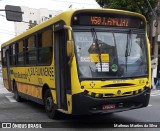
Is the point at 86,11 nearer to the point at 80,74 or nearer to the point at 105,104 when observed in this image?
the point at 80,74

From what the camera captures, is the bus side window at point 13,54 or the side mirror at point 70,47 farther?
the bus side window at point 13,54

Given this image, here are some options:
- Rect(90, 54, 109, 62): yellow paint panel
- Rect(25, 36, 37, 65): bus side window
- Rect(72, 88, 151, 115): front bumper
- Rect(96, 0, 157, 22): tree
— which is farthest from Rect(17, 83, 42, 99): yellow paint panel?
Rect(96, 0, 157, 22): tree

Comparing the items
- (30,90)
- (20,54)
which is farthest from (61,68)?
(20,54)

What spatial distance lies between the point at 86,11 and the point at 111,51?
3.84 feet

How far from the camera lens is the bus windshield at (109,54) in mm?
8250

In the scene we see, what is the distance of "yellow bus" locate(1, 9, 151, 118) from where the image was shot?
814cm

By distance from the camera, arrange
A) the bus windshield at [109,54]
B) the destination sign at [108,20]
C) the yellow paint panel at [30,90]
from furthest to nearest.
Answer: the yellow paint panel at [30,90]
the destination sign at [108,20]
the bus windshield at [109,54]

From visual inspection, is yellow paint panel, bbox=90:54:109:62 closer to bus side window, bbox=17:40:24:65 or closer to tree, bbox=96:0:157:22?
bus side window, bbox=17:40:24:65

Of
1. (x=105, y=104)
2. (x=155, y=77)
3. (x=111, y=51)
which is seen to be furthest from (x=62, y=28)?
(x=155, y=77)

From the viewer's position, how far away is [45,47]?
10094 mm

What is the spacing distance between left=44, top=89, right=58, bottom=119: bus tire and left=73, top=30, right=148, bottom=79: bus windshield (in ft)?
6.56

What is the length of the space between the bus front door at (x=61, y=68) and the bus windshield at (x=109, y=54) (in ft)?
1.61

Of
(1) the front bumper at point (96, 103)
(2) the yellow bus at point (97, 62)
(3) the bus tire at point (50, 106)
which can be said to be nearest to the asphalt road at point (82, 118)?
(3) the bus tire at point (50, 106)

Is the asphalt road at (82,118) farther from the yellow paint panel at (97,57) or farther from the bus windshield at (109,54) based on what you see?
the yellow paint panel at (97,57)
